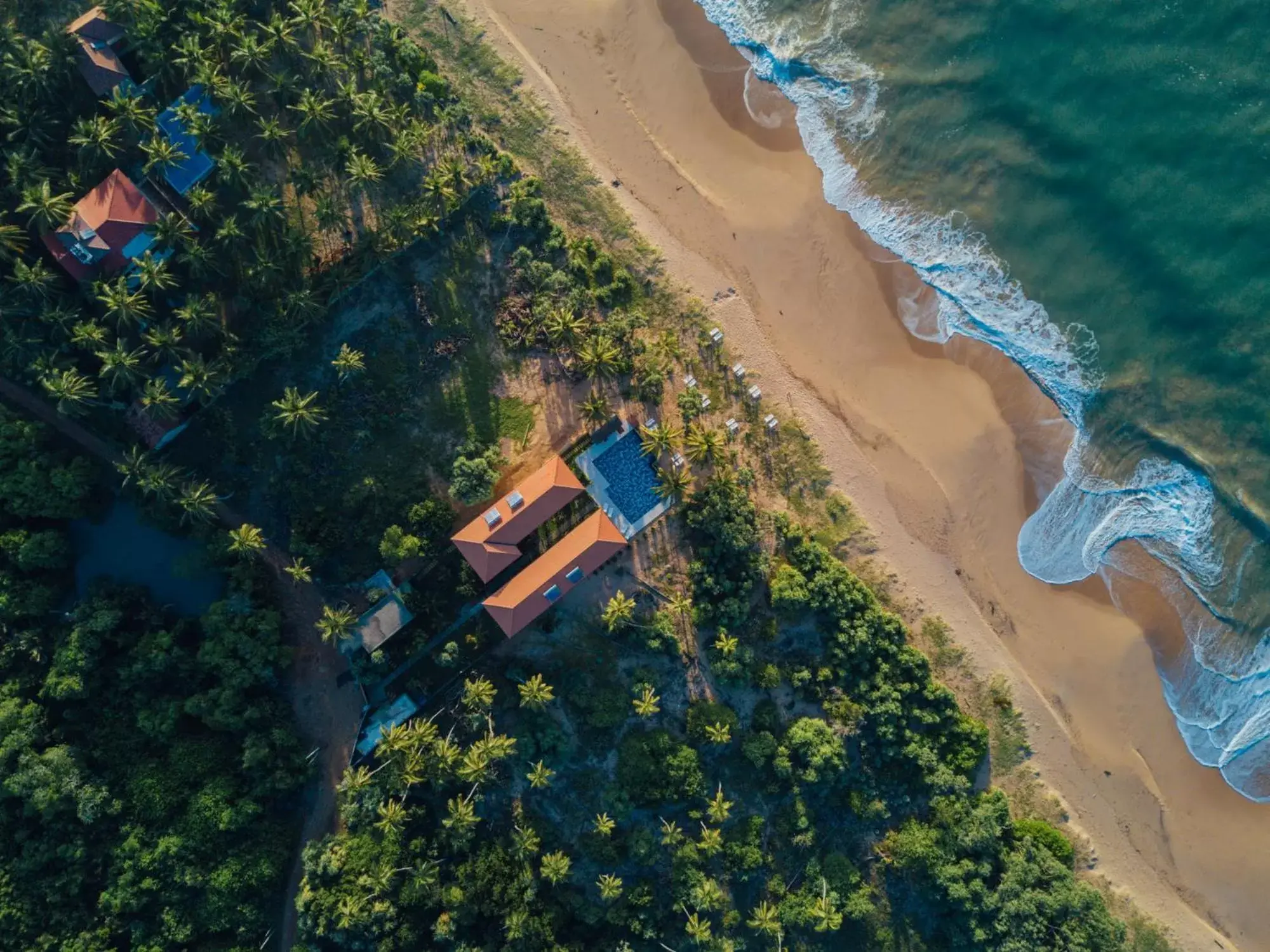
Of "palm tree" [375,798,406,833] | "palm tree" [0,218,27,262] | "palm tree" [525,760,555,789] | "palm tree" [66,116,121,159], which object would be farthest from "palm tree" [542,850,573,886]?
"palm tree" [66,116,121,159]

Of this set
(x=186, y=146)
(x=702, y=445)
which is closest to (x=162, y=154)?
(x=186, y=146)

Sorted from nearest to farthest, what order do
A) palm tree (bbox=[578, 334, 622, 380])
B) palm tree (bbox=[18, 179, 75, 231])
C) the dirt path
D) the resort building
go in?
palm tree (bbox=[18, 179, 75, 231]), the resort building, palm tree (bbox=[578, 334, 622, 380]), the dirt path

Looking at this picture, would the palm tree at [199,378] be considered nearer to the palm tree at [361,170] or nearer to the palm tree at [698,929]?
the palm tree at [361,170]

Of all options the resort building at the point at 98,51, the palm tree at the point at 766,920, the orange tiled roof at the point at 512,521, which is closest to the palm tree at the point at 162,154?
the resort building at the point at 98,51

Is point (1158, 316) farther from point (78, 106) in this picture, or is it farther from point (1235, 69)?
point (78, 106)

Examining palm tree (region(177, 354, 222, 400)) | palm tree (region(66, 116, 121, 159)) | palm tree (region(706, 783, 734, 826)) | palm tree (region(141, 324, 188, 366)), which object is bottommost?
palm tree (region(706, 783, 734, 826))

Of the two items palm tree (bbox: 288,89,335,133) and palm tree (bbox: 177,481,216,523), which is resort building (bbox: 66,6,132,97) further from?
palm tree (bbox: 177,481,216,523)

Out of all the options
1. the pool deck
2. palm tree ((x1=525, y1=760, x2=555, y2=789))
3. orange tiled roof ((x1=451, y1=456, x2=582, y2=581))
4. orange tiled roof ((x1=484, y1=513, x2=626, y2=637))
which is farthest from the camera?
the pool deck
